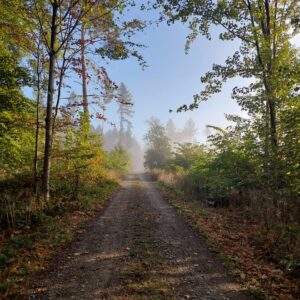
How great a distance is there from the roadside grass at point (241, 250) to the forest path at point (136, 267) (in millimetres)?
315

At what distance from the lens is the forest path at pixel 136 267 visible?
645 cm

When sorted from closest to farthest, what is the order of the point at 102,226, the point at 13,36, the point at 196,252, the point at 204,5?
the point at 196,252, the point at 102,226, the point at 13,36, the point at 204,5

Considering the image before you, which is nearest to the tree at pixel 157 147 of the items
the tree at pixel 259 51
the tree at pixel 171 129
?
the tree at pixel 259 51

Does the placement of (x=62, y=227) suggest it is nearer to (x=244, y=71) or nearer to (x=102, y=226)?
(x=102, y=226)

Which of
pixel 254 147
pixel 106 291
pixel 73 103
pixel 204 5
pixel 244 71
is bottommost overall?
pixel 106 291

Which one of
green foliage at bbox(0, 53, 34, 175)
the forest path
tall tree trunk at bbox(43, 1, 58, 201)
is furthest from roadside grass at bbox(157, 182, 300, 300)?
green foliage at bbox(0, 53, 34, 175)

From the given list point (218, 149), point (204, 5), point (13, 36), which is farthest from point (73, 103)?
point (218, 149)

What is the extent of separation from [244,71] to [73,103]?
7.33 m

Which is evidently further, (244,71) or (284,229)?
(244,71)

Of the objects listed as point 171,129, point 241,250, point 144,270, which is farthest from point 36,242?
point 171,129

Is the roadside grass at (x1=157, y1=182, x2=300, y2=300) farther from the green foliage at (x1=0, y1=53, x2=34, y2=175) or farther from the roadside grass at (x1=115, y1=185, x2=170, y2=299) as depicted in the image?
the green foliage at (x1=0, y1=53, x2=34, y2=175)

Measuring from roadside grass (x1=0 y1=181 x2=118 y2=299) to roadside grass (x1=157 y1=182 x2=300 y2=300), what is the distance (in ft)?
12.8

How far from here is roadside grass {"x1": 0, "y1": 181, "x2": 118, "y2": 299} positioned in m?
6.84

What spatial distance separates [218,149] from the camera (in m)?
17.9
